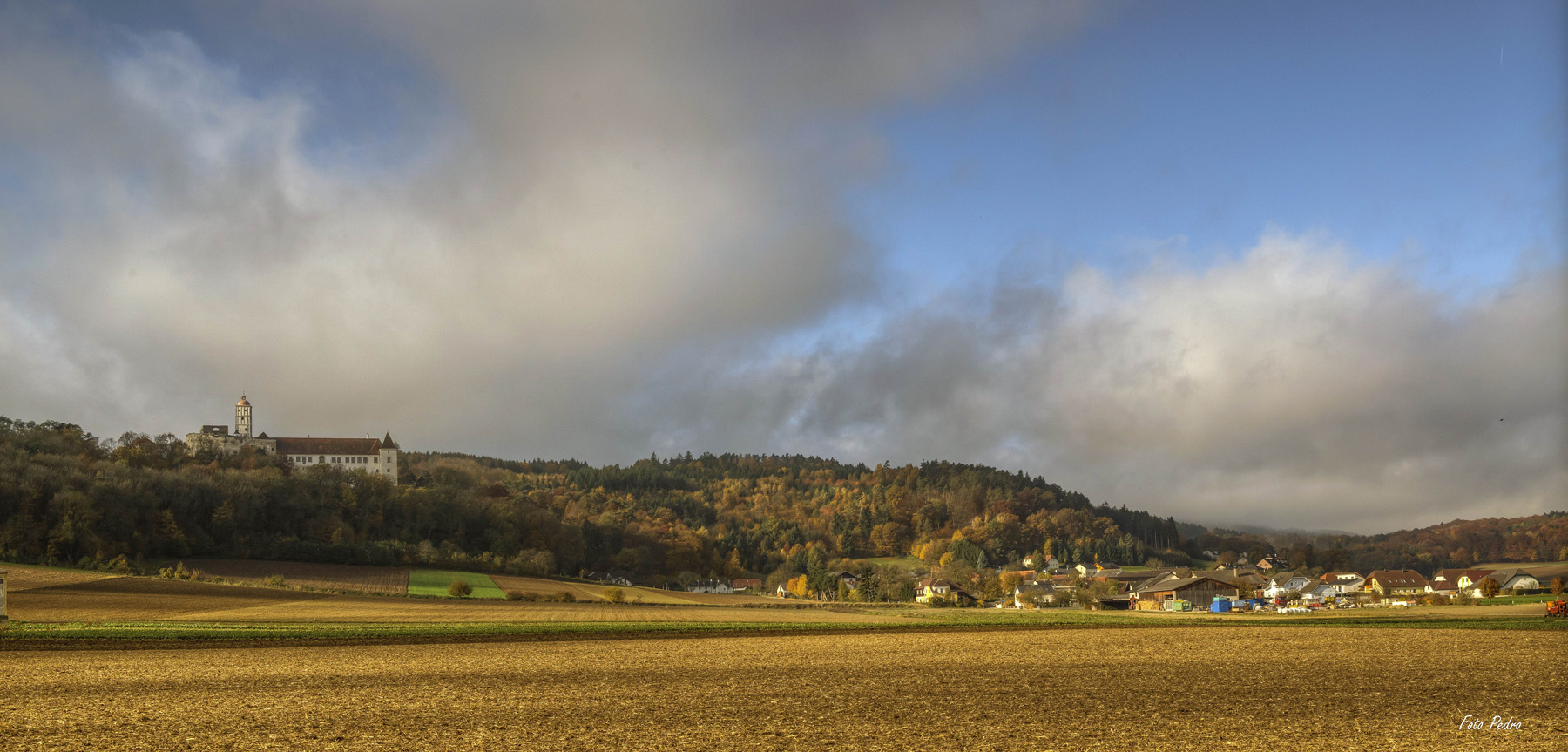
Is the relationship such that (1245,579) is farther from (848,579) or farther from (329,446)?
(329,446)

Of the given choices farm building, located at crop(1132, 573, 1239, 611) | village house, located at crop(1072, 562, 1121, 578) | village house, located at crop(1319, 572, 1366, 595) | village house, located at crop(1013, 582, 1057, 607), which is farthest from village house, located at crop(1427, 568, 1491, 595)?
village house, located at crop(1013, 582, 1057, 607)

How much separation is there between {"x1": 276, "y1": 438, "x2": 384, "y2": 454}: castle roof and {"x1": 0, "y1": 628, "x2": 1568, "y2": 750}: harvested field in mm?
173199

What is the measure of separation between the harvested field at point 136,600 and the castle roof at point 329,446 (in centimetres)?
12057

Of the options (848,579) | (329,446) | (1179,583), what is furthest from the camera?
(329,446)

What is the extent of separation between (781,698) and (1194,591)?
3868 inches

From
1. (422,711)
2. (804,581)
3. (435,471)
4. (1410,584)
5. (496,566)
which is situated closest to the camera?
(422,711)

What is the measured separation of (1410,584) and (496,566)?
12698 cm

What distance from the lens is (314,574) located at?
96.1 meters

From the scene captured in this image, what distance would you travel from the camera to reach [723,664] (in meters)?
30.9

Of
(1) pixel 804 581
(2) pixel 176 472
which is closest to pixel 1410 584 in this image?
(1) pixel 804 581

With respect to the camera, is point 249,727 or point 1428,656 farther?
point 1428,656

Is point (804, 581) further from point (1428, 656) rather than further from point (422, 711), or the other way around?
point (422, 711)
